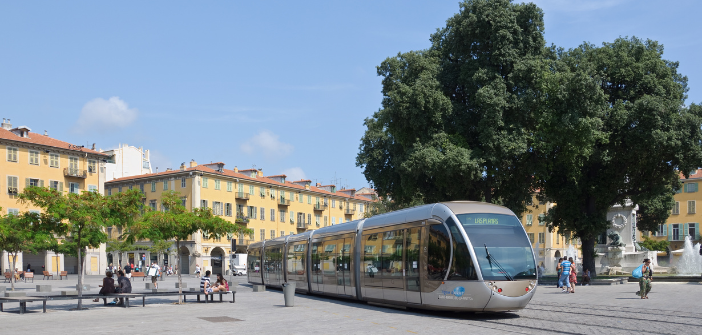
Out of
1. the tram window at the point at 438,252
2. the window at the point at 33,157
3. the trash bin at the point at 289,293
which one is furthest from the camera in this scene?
the window at the point at 33,157

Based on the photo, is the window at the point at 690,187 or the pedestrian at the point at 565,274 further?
the window at the point at 690,187

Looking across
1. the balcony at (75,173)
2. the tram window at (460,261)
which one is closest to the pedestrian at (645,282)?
the tram window at (460,261)

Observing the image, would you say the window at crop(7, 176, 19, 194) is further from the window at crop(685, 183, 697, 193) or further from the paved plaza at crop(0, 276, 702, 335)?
the window at crop(685, 183, 697, 193)

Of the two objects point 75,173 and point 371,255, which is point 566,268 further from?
point 75,173

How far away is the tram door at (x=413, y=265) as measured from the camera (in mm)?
19031

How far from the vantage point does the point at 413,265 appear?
19.3 m

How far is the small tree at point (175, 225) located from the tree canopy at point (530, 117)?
9777mm

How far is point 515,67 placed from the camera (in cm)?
3247

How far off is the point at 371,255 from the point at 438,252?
463 cm

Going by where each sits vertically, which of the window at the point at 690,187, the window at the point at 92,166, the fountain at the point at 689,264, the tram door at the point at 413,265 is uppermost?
the window at the point at 92,166

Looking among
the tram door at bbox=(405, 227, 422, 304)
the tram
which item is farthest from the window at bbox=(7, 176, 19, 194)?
the tram door at bbox=(405, 227, 422, 304)

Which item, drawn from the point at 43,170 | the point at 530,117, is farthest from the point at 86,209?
A: the point at 43,170

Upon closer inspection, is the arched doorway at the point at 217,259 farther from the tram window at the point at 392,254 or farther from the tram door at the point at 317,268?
the tram window at the point at 392,254

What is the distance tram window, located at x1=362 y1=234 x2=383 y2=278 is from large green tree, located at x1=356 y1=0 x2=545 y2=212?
9.09 meters
